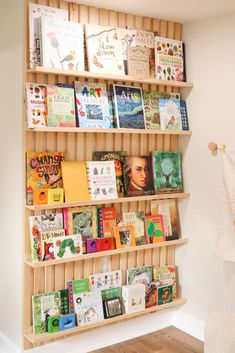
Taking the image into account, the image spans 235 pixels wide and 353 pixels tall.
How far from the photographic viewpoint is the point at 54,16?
9.70 ft

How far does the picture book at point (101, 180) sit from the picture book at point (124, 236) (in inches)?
9.5

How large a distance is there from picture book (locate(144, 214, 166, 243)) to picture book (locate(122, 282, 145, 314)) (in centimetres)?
34

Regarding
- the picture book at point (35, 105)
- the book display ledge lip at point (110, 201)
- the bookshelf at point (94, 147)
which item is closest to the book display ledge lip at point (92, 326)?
the bookshelf at point (94, 147)

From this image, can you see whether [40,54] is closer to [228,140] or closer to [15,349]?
[228,140]

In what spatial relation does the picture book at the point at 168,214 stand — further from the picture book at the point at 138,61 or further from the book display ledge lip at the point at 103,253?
the picture book at the point at 138,61

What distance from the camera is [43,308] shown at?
3.03 m

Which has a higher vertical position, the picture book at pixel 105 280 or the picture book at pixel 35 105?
the picture book at pixel 35 105

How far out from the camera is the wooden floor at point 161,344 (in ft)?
10.8

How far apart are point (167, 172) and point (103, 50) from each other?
3.22ft

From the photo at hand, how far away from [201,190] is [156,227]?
417mm

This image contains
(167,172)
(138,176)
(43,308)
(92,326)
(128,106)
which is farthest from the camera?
(167,172)

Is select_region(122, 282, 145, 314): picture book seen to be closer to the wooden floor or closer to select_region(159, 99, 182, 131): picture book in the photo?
the wooden floor

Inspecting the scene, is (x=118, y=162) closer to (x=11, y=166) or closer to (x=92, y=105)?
(x=92, y=105)

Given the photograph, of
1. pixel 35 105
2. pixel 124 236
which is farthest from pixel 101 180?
pixel 35 105
